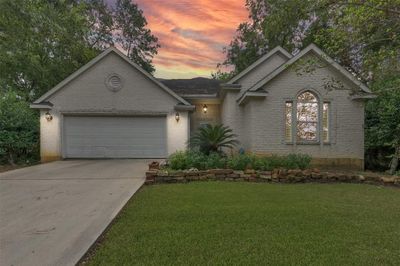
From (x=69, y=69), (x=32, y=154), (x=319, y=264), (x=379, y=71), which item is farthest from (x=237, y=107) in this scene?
(x=69, y=69)

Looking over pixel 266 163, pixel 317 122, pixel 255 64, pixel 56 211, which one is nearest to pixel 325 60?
pixel 317 122

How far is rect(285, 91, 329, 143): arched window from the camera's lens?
1232cm

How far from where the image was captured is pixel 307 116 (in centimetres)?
1234

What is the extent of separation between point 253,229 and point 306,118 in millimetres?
8940

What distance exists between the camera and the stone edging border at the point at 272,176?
849cm

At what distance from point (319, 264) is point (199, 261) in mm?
1315

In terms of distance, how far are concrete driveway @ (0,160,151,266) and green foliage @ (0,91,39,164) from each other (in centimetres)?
406

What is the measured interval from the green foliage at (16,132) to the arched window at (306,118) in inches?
463

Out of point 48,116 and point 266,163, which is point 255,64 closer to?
point 266,163

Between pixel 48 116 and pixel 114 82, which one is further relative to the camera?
pixel 114 82

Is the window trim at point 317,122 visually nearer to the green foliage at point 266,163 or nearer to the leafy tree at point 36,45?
the green foliage at point 266,163

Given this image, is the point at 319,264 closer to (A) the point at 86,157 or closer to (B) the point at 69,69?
(A) the point at 86,157

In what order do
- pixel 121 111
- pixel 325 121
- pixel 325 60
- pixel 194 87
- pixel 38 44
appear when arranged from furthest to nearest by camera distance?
pixel 38 44, pixel 194 87, pixel 121 111, pixel 325 121, pixel 325 60

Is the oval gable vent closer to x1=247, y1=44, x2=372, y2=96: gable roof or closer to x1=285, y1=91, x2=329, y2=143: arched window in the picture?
x1=247, y1=44, x2=372, y2=96: gable roof
